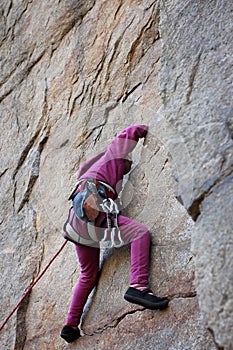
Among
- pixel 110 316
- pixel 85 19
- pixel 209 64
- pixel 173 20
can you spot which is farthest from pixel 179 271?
pixel 85 19

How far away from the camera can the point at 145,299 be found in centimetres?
404

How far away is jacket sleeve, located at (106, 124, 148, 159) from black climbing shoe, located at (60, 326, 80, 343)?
4.23 ft

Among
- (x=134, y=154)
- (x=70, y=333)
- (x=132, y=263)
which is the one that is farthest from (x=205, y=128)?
(x=70, y=333)

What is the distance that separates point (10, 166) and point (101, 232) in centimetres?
210

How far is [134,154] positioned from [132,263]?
1001mm

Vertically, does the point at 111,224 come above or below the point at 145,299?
above

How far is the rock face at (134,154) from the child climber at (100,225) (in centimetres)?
9

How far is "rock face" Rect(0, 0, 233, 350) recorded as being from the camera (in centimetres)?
334

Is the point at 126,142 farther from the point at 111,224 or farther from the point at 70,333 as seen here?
the point at 70,333

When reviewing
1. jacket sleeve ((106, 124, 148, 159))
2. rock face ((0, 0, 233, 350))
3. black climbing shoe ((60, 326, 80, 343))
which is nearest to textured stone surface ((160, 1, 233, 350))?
rock face ((0, 0, 233, 350))

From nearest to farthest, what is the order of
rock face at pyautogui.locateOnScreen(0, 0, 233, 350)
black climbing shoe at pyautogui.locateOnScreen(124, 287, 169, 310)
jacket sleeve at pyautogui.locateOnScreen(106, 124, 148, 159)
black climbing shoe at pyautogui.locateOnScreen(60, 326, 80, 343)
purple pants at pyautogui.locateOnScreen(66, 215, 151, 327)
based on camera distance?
1. rock face at pyautogui.locateOnScreen(0, 0, 233, 350)
2. black climbing shoe at pyautogui.locateOnScreen(124, 287, 169, 310)
3. purple pants at pyautogui.locateOnScreen(66, 215, 151, 327)
4. black climbing shoe at pyautogui.locateOnScreen(60, 326, 80, 343)
5. jacket sleeve at pyautogui.locateOnScreen(106, 124, 148, 159)

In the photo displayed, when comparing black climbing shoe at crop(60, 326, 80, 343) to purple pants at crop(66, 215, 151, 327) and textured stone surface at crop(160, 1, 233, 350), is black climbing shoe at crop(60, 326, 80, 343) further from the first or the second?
textured stone surface at crop(160, 1, 233, 350)

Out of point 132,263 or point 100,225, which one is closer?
point 132,263

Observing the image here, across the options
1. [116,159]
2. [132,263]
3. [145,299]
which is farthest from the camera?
[116,159]
